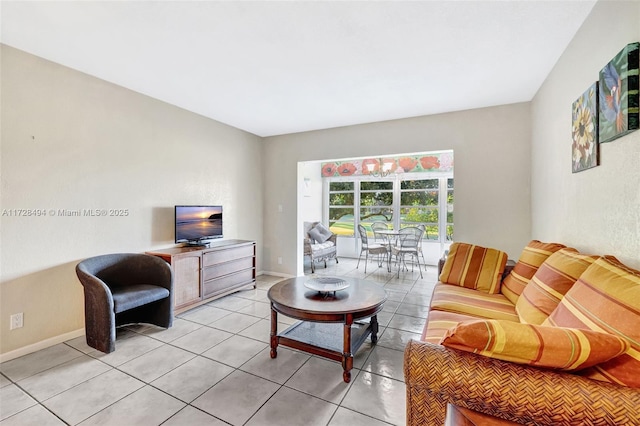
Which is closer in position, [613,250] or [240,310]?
[613,250]

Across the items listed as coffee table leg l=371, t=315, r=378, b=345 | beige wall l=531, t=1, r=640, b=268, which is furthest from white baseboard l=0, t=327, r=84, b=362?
beige wall l=531, t=1, r=640, b=268

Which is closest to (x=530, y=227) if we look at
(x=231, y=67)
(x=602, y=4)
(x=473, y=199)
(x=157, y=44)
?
(x=473, y=199)

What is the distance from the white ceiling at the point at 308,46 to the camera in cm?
185

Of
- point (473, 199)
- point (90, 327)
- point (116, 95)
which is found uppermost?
point (116, 95)

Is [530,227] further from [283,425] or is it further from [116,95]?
[116,95]

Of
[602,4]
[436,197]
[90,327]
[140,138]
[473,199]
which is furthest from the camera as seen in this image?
[436,197]

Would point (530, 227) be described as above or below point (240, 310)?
above

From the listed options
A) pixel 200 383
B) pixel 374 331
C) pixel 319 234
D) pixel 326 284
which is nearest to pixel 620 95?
pixel 326 284

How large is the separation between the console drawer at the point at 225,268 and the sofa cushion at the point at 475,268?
105 inches

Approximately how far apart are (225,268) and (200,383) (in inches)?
74.9

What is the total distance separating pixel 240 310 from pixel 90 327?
141 cm

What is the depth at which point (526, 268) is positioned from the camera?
2193 millimetres

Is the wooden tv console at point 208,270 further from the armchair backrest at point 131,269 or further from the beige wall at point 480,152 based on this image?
the beige wall at point 480,152

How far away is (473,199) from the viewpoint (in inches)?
145
